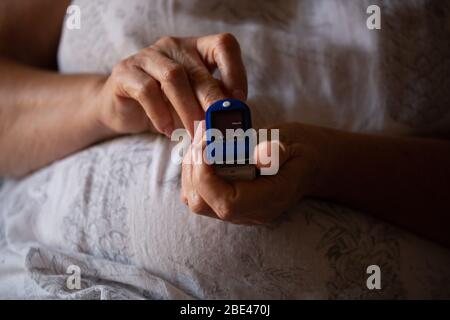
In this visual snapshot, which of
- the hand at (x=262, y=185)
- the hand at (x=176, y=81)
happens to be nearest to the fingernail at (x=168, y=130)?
the hand at (x=176, y=81)

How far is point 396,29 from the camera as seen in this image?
0.75 meters

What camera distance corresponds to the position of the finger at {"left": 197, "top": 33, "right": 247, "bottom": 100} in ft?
2.19

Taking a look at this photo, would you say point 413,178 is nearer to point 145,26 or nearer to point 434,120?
point 434,120

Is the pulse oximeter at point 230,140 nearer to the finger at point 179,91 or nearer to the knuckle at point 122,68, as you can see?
the finger at point 179,91

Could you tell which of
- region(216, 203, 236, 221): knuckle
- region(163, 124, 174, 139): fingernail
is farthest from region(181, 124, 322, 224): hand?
region(163, 124, 174, 139): fingernail

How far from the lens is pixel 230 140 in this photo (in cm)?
57

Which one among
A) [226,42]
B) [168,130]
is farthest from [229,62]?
[168,130]

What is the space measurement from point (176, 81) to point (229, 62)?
84 millimetres

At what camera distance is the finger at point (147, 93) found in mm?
665

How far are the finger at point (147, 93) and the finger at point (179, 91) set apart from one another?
0.05 ft

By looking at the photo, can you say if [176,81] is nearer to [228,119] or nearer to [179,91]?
[179,91]

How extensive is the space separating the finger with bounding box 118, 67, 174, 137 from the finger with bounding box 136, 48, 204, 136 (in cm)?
2

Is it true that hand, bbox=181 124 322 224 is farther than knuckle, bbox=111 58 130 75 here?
No

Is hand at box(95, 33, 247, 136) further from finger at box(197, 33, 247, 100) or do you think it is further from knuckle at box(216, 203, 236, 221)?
knuckle at box(216, 203, 236, 221)
